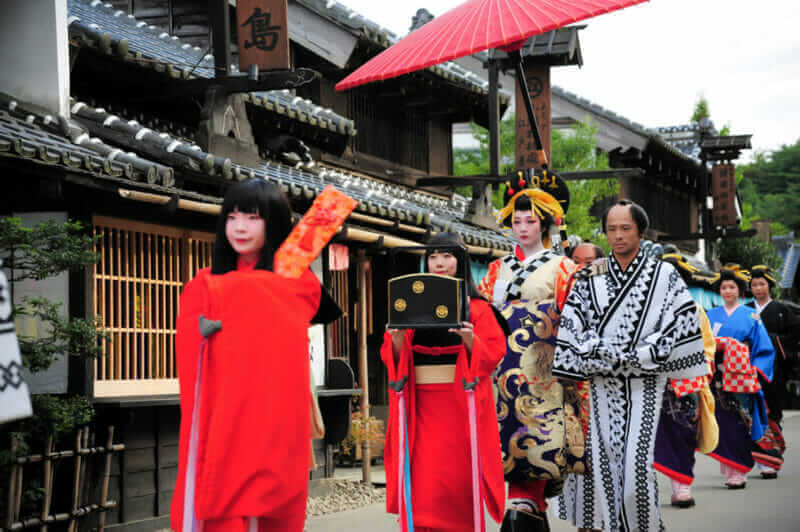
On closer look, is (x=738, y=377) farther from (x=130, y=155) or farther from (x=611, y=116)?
(x=611, y=116)

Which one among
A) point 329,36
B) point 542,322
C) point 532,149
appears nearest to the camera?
point 542,322

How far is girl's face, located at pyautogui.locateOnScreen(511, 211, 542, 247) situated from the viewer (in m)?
7.24

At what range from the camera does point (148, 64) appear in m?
10.9

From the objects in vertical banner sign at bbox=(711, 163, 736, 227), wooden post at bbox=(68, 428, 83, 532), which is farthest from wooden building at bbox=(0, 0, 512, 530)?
vertical banner sign at bbox=(711, 163, 736, 227)

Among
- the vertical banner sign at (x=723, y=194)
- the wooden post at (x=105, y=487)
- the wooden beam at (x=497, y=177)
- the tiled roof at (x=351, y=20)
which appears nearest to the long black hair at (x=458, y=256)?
the wooden post at (x=105, y=487)

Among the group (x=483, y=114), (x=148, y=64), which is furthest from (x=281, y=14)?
(x=483, y=114)

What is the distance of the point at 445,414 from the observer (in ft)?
20.8

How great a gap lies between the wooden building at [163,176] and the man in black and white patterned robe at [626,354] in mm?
3807

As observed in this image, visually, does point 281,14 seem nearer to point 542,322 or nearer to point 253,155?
point 253,155

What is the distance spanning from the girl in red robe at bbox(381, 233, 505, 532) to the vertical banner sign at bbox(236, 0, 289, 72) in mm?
5557

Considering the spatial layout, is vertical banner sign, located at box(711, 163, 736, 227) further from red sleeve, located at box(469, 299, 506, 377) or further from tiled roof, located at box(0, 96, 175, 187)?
red sleeve, located at box(469, 299, 506, 377)

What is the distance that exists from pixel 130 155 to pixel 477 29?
10.5ft

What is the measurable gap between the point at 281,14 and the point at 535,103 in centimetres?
861

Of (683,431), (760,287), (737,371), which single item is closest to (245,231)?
(683,431)
